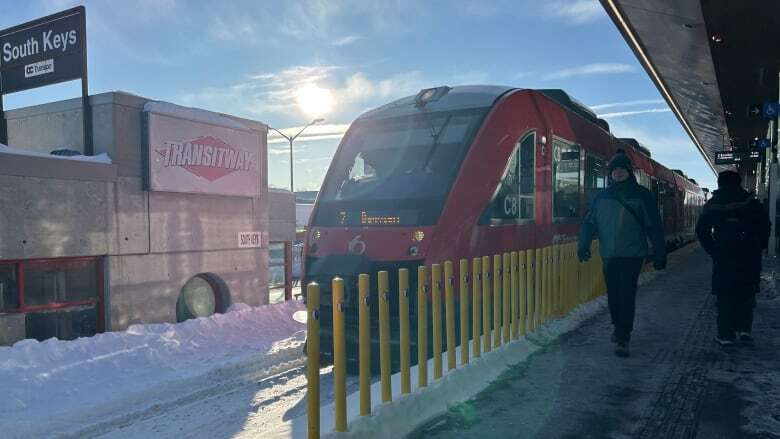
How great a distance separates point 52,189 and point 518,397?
597 cm

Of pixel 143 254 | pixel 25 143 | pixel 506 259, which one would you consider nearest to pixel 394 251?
pixel 506 259

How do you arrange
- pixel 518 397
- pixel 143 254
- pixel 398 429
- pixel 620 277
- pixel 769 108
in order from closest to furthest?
pixel 398 429 < pixel 518 397 < pixel 620 277 < pixel 143 254 < pixel 769 108

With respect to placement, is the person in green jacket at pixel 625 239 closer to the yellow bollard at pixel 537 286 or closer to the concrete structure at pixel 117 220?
the yellow bollard at pixel 537 286

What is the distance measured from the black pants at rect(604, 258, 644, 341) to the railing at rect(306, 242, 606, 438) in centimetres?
90

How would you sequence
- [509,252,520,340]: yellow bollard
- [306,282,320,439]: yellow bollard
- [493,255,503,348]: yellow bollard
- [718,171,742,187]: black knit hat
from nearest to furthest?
[306,282,320,439]: yellow bollard
[493,255,503,348]: yellow bollard
[509,252,520,340]: yellow bollard
[718,171,742,187]: black knit hat

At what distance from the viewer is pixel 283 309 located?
9.82m

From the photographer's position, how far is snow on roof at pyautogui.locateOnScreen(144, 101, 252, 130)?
858 centimetres

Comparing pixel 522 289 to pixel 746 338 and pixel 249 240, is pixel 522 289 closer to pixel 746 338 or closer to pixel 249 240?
pixel 746 338

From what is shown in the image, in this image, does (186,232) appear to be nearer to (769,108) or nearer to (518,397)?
(518,397)

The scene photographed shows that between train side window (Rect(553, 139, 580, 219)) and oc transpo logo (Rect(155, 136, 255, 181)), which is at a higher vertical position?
oc transpo logo (Rect(155, 136, 255, 181))

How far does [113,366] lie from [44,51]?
565 centimetres

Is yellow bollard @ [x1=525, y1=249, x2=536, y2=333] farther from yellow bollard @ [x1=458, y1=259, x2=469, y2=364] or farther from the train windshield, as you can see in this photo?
yellow bollard @ [x1=458, y1=259, x2=469, y2=364]

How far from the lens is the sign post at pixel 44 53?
904 centimetres

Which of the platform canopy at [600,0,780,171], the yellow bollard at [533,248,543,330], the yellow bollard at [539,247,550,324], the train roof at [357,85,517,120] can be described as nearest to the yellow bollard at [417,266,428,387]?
the yellow bollard at [533,248,543,330]
